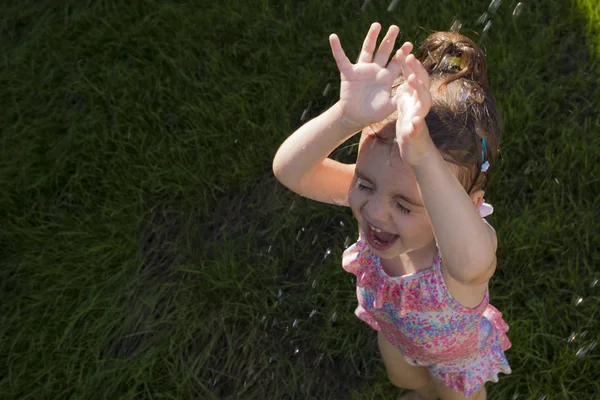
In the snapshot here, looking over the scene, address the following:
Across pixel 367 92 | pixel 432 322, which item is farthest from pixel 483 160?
pixel 432 322

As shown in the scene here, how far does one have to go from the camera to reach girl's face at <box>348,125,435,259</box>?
192cm

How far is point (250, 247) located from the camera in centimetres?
326

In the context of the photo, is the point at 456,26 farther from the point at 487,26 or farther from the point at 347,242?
the point at 347,242

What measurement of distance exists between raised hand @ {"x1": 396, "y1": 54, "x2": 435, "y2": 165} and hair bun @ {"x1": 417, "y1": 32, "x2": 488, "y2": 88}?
1.14ft

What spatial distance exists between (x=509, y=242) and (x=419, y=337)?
0.93 metres

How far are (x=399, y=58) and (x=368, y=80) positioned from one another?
144mm

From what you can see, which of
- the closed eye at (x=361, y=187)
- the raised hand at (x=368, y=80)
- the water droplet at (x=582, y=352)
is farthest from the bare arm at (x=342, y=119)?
the water droplet at (x=582, y=352)

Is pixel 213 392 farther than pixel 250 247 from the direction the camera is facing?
No

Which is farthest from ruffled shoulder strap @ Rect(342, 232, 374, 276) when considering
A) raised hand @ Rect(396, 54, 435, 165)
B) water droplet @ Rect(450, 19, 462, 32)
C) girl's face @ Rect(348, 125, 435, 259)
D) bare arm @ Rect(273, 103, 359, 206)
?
water droplet @ Rect(450, 19, 462, 32)

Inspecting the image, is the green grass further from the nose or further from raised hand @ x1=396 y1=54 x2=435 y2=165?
raised hand @ x1=396 y1=54 x2=435 y2=165

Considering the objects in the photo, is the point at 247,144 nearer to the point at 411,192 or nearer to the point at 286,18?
the point at 286,18

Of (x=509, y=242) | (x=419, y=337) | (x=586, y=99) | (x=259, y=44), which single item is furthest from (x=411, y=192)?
(x=259, y=44)

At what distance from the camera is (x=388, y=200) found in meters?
1.96

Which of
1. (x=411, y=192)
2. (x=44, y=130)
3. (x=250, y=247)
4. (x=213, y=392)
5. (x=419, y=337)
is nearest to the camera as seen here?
(x=411, y=192)
